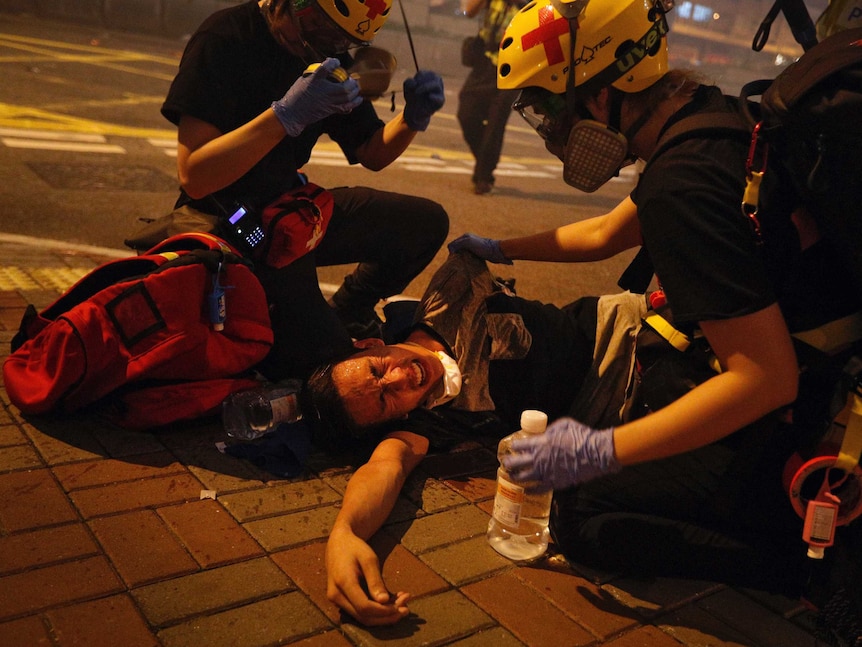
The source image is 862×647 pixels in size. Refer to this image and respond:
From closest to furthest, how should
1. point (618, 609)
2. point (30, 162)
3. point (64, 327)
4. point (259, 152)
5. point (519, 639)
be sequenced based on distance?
point (519, 639) → point (618, 609) → point (64, 327) → point (259, 152) → point (30, 162)

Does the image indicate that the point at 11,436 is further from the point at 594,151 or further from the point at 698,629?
the point at 698,629

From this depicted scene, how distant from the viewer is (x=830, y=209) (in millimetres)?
2229

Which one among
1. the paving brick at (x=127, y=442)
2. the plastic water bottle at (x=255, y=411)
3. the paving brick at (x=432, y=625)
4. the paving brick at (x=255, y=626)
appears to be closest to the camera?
the paving brick at (x=255, y=626)

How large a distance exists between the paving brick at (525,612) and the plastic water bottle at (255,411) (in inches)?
42.2

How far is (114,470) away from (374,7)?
6.43 ft

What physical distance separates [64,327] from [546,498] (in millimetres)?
1719

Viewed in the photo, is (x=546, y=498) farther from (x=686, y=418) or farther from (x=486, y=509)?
(x=686, y=418)

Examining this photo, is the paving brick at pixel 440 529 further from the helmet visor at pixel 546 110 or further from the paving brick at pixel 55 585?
the helmet visor at pixel 546 110

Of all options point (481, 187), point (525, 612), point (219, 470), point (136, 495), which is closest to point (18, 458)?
point (136, 495)

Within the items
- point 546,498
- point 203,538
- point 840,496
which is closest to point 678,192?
point 840,496

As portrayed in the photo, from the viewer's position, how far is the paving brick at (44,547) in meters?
2.50

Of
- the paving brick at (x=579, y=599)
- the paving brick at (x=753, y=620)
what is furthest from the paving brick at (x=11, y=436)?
the paving brick at (x=753, y=620)

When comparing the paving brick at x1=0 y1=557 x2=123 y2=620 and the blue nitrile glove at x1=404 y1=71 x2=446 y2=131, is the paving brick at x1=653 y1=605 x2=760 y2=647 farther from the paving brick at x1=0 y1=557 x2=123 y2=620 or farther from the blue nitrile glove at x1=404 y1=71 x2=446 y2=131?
the blue nitrile glove at x1=404 y1=71 x2=446 y2=131

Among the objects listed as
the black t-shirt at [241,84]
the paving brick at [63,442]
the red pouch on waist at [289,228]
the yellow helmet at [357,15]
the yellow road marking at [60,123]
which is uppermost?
the yellow helmet at [357,15]
